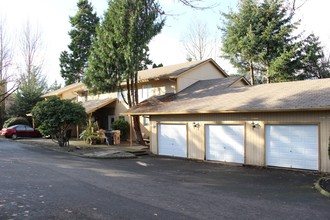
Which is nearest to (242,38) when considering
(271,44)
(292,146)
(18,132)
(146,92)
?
(271,44)

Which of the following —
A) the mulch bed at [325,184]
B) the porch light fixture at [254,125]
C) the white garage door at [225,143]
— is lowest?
the mulch bed at [325,184]

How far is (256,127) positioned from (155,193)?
25.8 ft

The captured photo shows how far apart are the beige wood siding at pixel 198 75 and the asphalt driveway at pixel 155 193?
10.4 meters

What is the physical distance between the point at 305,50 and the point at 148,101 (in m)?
17.8

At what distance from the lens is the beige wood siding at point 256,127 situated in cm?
1344

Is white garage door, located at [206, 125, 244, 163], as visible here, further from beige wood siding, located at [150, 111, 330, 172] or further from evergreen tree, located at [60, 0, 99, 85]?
evergreen tree, located at [60, 0, 99, 85]

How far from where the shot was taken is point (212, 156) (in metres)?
17.5

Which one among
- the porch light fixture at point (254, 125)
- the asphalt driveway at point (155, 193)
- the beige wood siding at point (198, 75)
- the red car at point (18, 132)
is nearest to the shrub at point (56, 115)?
the asphalt driveway at point (155, 193)

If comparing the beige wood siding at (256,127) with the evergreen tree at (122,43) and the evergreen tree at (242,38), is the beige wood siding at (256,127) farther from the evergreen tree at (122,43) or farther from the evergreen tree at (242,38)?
the evergreen tree at (242,38)

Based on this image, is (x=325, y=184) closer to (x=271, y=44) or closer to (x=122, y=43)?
(x=122, y=43)

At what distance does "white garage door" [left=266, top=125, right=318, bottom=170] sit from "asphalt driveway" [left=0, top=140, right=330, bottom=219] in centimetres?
69

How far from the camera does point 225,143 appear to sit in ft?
55.5

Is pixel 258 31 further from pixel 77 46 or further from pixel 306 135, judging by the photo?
pixel 77 46

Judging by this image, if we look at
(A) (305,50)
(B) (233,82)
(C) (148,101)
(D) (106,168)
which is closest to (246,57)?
(A) (305,50)
